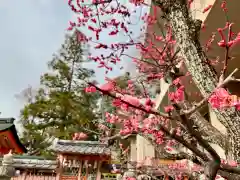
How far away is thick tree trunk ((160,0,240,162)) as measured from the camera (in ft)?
7.17

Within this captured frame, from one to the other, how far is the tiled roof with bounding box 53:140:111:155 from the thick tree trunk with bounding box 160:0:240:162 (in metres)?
8.84

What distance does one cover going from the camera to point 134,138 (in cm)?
1512

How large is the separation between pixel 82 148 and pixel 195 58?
30.5 feet

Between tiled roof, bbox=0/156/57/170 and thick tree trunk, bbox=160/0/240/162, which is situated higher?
thick tree trunk, bbox=160/0/240/162

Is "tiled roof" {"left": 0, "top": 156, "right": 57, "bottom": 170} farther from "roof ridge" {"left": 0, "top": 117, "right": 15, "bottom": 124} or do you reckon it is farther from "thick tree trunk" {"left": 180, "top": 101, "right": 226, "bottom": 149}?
"thick tree trunk" {"left": 180, "top": 101, "right": 226, "bottom": 149}

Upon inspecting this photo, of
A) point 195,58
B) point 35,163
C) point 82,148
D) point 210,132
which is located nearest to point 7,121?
point 35,163

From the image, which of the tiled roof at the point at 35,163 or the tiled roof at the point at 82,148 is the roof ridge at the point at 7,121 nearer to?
the tiled roof at the point at 35,163

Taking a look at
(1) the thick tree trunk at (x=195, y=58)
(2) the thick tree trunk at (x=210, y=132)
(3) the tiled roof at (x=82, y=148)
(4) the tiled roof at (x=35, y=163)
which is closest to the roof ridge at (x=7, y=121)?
(4) the tiled roof at (x=35, y=163)

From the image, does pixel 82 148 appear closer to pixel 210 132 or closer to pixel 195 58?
pixel 210 132

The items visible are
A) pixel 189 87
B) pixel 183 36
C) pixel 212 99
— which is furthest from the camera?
pixel 189 87

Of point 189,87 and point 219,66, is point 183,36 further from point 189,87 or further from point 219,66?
point 189,87

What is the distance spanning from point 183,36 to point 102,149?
30.5ft

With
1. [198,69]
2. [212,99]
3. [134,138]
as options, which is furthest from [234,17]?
[134,138]

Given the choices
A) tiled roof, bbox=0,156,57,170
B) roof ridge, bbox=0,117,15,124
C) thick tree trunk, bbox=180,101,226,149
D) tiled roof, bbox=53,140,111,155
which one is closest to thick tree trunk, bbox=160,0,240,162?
thick tree trunk, bbox=180,101,226,149
